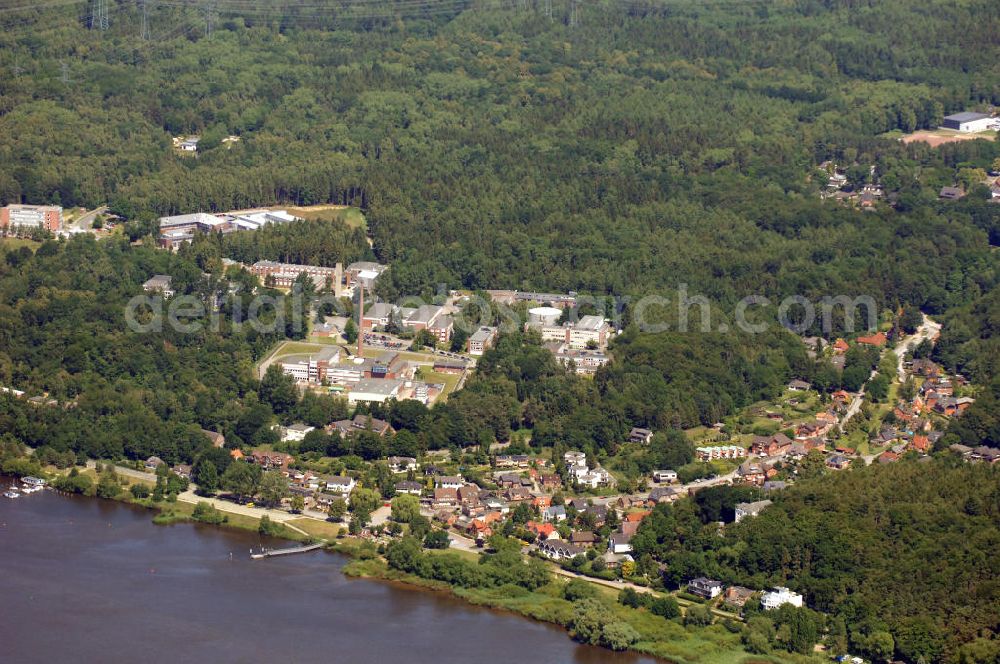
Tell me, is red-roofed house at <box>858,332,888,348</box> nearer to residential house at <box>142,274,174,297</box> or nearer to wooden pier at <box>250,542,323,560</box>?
residential house at <box>142,274,174,297</box>

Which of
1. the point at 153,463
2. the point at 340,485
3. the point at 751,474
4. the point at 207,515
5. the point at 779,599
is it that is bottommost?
the point at 153,463

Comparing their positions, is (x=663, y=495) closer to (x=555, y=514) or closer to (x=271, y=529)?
(x=555, y=514)

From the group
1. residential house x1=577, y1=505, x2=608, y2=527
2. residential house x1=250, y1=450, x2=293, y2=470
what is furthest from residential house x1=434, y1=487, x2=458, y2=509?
residential house x1=250, y1=450, x2=293, y2=470

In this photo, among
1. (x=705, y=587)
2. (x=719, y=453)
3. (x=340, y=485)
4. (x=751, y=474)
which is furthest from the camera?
(x=719, y=453)

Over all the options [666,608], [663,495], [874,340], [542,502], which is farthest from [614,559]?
[874,340]

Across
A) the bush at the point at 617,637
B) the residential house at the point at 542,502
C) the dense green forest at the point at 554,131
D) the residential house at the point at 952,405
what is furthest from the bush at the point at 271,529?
the residential house at the point at 952,405

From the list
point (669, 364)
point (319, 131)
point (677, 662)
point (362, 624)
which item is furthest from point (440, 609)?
point (319, 131)
